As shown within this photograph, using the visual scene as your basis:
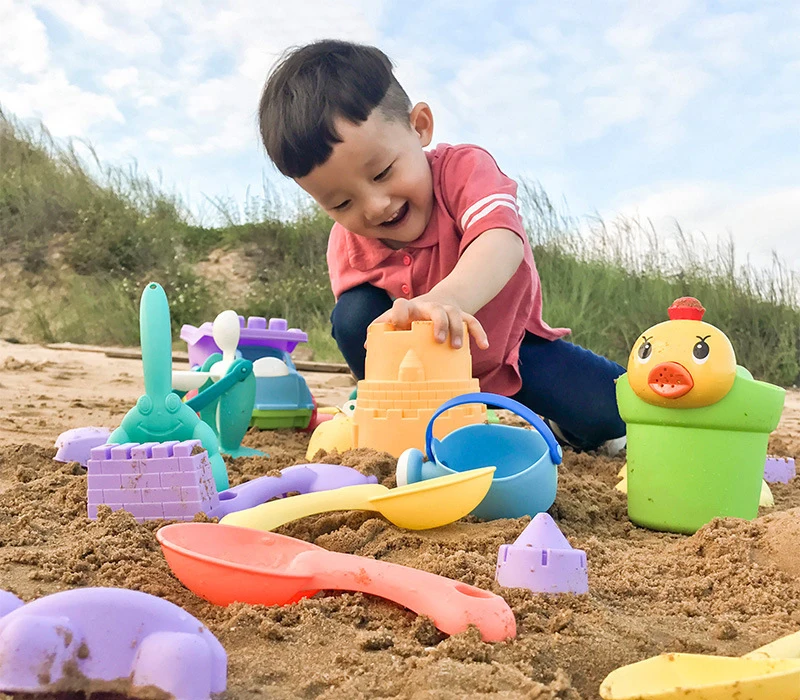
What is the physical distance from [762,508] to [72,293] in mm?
6552

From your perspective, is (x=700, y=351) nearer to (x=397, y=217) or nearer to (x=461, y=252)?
(x=461, y=252)

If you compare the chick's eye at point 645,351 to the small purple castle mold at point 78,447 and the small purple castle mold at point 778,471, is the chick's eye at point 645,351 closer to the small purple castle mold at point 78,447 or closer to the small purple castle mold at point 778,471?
the small purple castle mold at point 778,471

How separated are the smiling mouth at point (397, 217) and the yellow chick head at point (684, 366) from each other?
0.93 meters

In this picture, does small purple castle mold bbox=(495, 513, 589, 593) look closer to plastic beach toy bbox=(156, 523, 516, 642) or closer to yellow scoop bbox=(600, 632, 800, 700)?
plastic beach toy bbox=(156, 523, 516, 642)

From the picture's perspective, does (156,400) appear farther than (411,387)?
No

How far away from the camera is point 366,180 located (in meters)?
2.01

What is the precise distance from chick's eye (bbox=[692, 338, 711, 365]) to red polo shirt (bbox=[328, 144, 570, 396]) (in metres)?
0.78

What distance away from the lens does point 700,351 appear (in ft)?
4.75

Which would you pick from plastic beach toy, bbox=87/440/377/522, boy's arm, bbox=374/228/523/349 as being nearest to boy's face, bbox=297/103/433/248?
boy's arm, bbox=374/228/523/349

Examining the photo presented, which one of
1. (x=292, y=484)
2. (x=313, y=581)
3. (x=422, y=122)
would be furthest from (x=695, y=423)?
(x=422, y=122)

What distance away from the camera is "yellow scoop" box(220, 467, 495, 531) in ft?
3.98

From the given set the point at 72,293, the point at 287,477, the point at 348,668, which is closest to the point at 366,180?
the point at 287,477

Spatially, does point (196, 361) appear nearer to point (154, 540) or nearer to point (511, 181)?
point (511, 181)

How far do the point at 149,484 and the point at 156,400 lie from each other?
231mm
